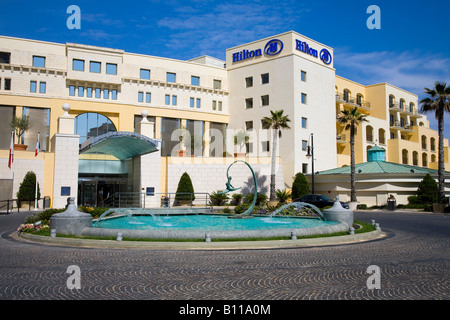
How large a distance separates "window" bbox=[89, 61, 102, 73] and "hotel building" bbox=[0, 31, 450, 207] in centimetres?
11

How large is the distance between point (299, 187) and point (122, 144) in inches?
769

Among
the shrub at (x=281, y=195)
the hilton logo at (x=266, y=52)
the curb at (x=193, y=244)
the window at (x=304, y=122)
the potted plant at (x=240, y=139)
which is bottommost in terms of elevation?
the curb at (x=193, y=244)

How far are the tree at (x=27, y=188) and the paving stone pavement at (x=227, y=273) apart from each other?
22.3m

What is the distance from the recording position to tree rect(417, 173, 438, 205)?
39284 mm

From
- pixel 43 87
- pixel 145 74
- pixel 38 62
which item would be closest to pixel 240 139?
pixel 145 74

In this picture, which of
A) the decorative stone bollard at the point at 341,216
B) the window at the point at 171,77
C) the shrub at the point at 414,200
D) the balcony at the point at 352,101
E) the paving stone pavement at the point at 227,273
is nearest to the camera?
the paving stone pavement at the point at 227,273

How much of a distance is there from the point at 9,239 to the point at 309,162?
38811 mm

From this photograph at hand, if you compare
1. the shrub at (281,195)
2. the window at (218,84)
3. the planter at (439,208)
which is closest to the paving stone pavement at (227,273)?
the planter at (439,208)

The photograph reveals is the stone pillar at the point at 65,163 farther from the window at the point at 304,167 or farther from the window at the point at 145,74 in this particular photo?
the window at the point at 304,167

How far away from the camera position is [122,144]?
33406 mm

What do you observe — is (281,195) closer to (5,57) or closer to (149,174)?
(149,174)

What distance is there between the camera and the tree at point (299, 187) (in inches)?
1714
